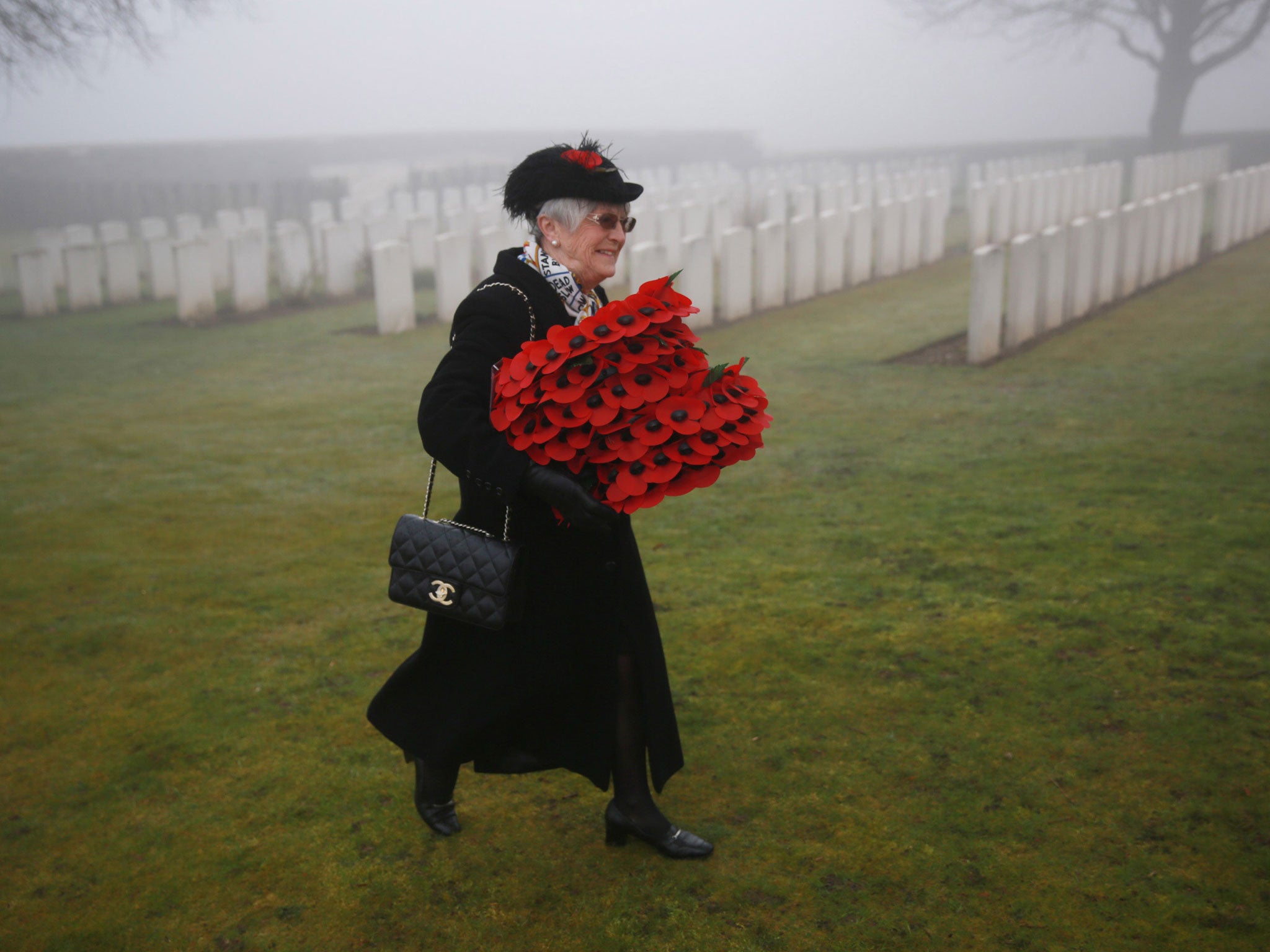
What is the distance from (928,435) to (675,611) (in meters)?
2.90

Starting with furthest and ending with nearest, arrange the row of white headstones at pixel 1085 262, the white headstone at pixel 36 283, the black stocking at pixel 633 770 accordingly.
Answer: the white headstone at pixel 36 283 → the row of white headstones at pixel 1085 262 → the black stocking at pixel 633 770

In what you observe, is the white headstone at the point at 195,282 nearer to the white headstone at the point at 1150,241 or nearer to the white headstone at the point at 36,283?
the white headstone at the point at 36,283

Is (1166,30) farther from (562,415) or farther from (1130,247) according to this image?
(562,415)

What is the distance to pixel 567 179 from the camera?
7.43 feet

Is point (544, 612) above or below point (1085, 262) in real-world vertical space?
below

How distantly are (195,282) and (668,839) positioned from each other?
10189 mm

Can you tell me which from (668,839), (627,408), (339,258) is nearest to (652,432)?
(627,408)

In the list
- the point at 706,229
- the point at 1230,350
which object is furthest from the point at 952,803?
the point at 706,229

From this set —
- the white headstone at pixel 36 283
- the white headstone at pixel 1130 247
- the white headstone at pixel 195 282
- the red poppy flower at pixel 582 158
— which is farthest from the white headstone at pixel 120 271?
the red poppy flower at pixel 582 158

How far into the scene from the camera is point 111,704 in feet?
11.1

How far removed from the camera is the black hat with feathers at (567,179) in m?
2.27

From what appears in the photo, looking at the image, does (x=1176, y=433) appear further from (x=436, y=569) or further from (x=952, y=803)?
(x=436, y=569)

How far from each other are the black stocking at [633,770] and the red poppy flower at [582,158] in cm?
117

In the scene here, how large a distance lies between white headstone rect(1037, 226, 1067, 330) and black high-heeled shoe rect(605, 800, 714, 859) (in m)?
7.10
